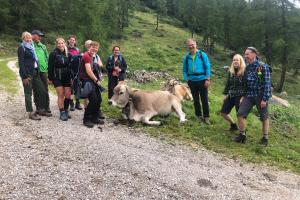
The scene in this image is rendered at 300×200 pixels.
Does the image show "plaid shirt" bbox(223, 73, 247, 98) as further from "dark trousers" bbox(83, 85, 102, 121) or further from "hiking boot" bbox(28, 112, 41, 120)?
"hiking boot" bbox(28, 112, 41, 120)

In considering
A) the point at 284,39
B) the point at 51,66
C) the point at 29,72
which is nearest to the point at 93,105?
the point at 51,66

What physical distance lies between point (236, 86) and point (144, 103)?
299 centimetres

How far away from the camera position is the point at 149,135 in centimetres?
1112

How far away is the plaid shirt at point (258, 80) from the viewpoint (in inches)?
412

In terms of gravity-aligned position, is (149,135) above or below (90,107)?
below

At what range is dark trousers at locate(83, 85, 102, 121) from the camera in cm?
1105

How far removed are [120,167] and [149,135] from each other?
2.99 metres

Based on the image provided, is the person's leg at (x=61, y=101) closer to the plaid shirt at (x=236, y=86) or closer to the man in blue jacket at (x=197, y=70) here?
the man in blue jacket at (x=197, y=70)

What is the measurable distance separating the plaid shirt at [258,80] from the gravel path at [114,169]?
2098 mm

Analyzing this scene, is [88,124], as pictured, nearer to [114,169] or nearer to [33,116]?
[33,116]

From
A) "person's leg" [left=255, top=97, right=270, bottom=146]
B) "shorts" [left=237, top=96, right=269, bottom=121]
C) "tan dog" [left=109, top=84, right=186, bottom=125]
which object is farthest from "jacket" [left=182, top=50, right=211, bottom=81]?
"person's leg" [left=255, top=97, right=270, bottom=146]

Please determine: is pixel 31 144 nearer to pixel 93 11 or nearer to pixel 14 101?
pixel 14 101

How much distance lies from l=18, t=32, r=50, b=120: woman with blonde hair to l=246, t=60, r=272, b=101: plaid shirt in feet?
20.4

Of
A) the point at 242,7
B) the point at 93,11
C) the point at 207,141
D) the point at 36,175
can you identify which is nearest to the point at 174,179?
the point at 36,175
